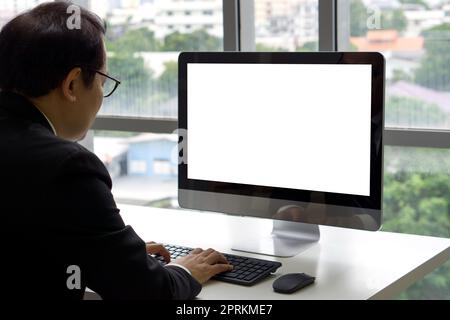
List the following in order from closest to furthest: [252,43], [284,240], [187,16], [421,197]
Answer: [284,240], [421,197], [252,43], [187,16]

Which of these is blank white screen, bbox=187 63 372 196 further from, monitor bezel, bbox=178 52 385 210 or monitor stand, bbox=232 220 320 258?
monitor stand, bbox=232 220 320 258

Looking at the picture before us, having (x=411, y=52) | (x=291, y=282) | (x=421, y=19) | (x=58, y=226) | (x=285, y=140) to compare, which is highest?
(x=421, y=19)

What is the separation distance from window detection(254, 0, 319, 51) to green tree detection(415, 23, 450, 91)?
0.38 meters

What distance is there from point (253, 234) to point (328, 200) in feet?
1.11

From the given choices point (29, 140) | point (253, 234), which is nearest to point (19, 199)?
point (29, 140)

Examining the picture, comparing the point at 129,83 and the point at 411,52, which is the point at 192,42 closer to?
the point at 129,83

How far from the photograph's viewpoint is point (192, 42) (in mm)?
2961

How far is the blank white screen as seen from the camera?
1.84 metres

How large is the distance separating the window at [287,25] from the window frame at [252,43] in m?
0.04

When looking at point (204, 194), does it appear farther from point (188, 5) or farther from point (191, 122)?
point (188, 5)

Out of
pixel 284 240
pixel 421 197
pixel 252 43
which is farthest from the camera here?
pixel 252 43

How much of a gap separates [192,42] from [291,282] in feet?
4.92

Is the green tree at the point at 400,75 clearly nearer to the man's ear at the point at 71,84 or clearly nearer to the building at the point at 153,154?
Result: the building at the point at 153,154

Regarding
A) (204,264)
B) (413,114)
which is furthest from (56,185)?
(413,114)
